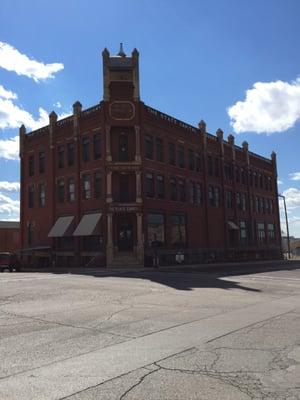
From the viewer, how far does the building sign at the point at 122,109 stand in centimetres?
4069

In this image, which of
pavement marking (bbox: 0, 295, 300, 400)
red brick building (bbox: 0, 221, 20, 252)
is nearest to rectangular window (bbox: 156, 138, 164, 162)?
pavement marking (bbox: 0, 295, 300, 400)

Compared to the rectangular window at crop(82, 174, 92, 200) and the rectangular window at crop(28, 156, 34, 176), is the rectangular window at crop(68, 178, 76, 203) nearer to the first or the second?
the rectangular window at crop(82, 174, 92, 200)

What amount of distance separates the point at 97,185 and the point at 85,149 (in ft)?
13.6

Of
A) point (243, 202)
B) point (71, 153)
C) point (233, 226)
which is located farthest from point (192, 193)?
point (71, 153)

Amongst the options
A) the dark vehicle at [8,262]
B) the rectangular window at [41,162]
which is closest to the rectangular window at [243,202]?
the rectangular window at [41,162]

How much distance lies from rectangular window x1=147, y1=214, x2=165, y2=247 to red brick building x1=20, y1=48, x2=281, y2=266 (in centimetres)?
9

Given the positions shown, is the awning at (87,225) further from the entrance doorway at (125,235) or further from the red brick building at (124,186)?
the entrance doorway at (125,235)

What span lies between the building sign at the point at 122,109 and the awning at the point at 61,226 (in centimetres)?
1033

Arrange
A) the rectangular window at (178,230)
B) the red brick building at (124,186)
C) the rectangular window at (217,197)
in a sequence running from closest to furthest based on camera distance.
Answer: the red brick building at (124,186) → the rectangular window at (178,230) → the rectangular window at (217,197)

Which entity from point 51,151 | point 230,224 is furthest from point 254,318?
point 230,224

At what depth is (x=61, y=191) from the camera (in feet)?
149

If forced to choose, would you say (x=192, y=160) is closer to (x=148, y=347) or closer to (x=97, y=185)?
(x=97, y=185)

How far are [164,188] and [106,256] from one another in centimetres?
899

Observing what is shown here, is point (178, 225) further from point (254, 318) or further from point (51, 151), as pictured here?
point (254, 318)
